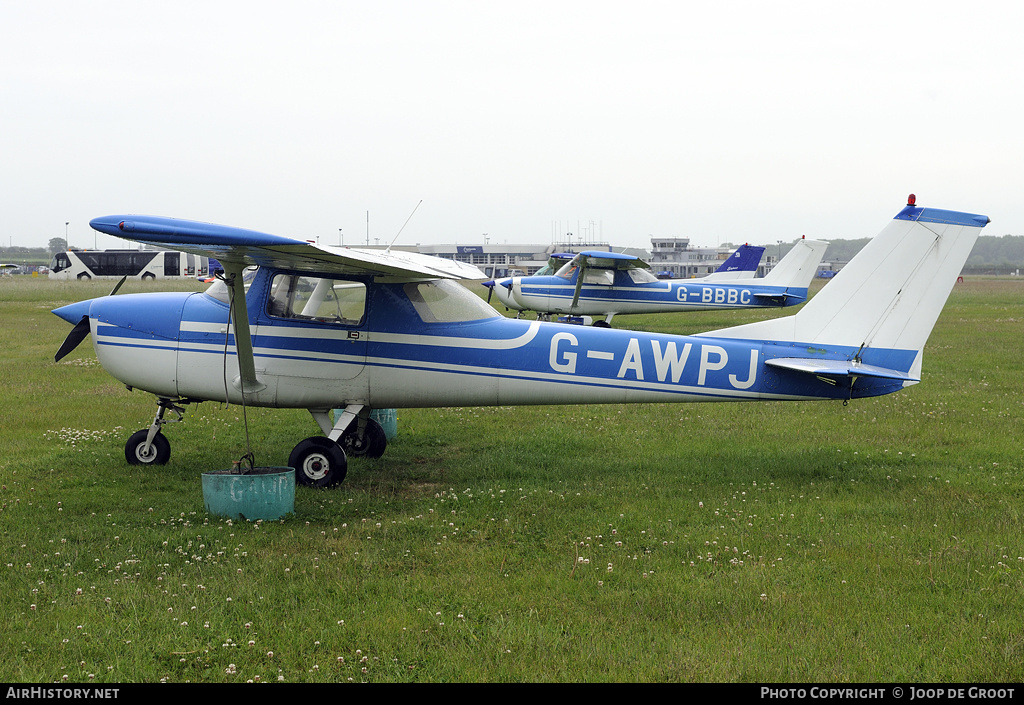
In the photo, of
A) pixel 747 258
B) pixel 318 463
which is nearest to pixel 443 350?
pixel 318 463

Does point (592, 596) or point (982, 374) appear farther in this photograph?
point (982, 374)

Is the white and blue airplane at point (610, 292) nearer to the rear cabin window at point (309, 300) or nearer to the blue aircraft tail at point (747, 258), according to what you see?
the blue aircraft tail at point (747, 258)

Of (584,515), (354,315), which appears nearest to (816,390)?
(584,515)

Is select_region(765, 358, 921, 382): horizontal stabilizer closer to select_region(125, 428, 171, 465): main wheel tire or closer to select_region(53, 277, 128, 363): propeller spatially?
select_region(125, 428, 171, 465): main wheel tire

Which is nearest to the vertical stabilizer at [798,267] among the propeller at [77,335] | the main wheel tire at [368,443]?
the main wheel tire at [368,443]

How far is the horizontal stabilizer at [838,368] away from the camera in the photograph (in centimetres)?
755

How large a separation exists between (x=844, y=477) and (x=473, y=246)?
152 meters

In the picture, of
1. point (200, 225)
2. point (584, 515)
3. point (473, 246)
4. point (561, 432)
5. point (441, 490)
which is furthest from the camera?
point (473, 246)

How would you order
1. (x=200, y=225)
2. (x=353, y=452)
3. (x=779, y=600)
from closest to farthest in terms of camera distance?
(x=779, y=600), (x=200, y=225), (x=353, y=452)

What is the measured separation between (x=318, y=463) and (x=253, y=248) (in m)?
2.32

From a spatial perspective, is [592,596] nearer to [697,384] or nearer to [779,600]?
[779,600]

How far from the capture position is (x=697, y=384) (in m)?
7.96

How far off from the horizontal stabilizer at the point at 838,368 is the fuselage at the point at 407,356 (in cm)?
13

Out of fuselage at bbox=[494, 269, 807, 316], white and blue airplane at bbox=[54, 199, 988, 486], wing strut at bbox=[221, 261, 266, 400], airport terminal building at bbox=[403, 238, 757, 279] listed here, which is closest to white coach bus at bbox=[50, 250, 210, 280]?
fuselage at bbox=[494, 269, 807, 316]
